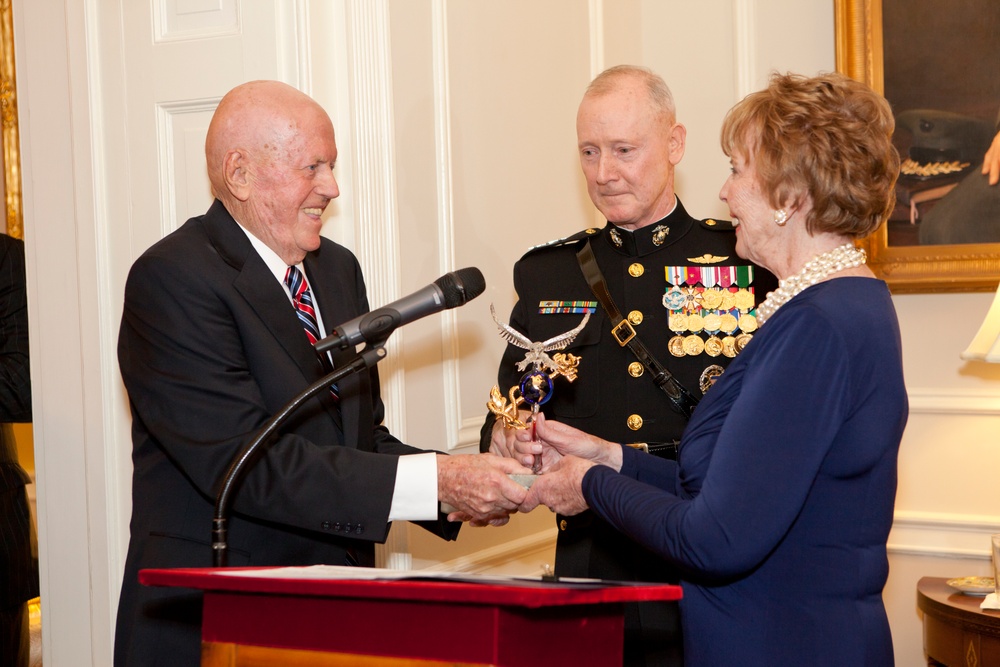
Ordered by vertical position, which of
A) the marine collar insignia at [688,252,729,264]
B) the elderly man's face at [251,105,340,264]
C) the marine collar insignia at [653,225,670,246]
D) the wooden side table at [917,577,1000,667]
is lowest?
the wooden side table at [917,577,1000,667]

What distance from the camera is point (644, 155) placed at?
2.92m

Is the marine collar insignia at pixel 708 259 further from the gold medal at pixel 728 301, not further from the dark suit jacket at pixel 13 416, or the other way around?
the dark suit jacket at pixel 13 416

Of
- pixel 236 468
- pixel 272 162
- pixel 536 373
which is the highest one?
pixel 272 162

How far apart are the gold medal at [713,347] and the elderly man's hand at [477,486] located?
0.75m

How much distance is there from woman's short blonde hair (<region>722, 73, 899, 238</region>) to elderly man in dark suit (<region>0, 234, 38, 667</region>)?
2526mm

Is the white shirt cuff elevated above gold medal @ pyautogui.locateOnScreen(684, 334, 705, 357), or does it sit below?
below

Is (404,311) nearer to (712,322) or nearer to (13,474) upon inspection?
(712,322)

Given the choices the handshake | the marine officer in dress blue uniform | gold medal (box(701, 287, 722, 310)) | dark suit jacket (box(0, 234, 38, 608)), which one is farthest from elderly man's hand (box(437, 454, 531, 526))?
dark suit jacket (box(0, 234, 38, 608))

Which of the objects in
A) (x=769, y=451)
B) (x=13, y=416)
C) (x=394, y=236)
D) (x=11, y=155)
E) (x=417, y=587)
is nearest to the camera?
(x=417, y=587)

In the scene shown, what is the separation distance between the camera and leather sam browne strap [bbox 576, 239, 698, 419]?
2740 millimetres

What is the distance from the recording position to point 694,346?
283cm

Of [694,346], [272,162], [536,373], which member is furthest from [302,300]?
[694,346]

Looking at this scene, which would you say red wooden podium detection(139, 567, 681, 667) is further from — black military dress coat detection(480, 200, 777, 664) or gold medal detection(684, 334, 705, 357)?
gold medal detection(684, 334, 705, 357)

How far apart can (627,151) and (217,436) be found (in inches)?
56.9
